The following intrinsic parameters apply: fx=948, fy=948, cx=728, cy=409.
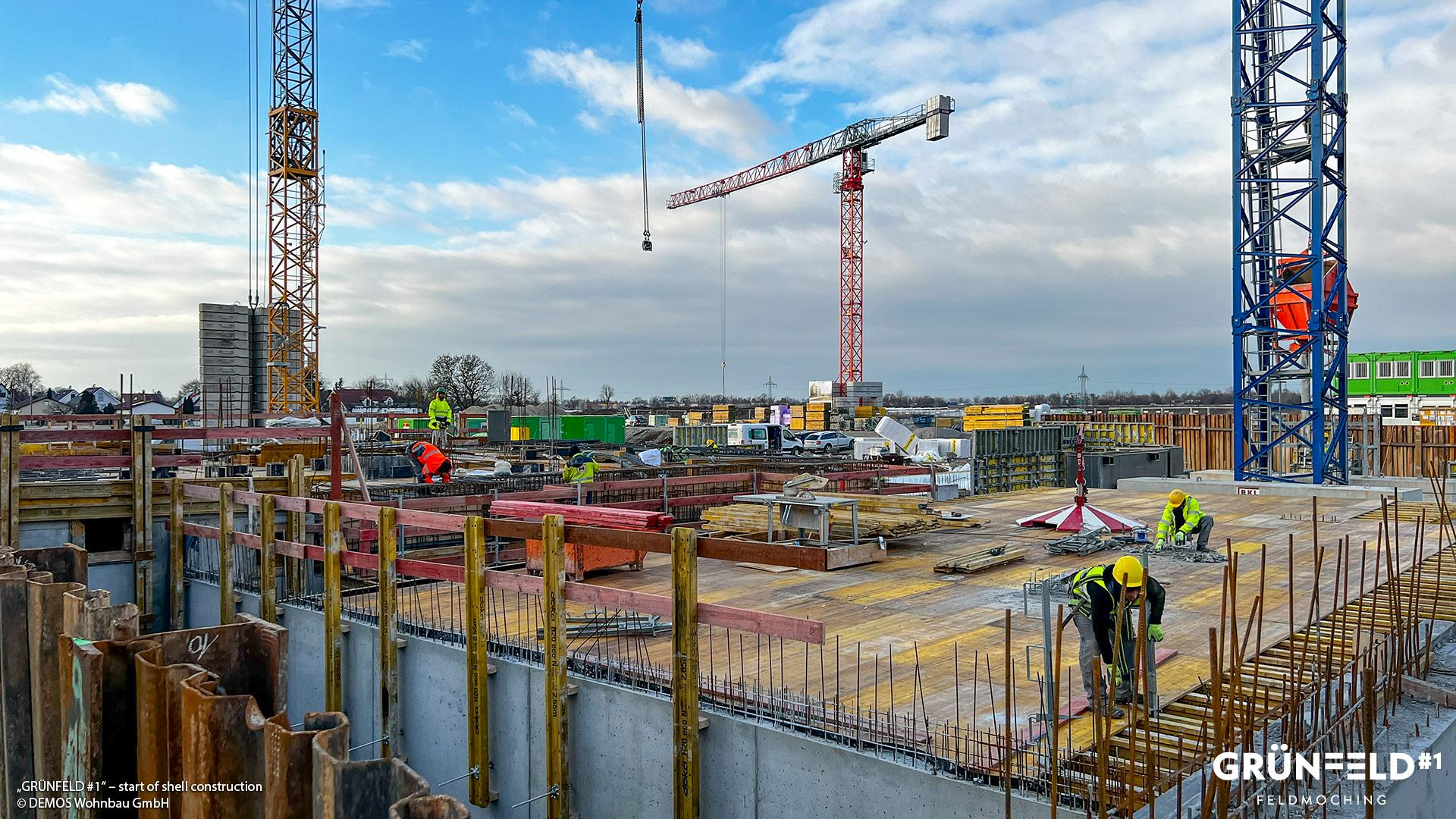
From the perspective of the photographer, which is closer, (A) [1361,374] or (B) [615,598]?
(B) [615,598]

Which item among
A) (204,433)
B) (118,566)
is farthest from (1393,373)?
(118,566)

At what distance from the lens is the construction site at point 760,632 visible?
642cm

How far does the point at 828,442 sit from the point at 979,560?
117 feet

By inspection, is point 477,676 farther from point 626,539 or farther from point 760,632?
point 760,632

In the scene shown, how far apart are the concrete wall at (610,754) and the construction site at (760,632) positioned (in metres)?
0.03

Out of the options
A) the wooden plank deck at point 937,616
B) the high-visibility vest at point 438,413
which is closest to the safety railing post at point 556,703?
the wooden plank deck at point 937,616

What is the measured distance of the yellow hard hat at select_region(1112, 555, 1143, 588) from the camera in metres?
7.43

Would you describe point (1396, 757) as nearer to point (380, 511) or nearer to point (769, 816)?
point (769, 816)

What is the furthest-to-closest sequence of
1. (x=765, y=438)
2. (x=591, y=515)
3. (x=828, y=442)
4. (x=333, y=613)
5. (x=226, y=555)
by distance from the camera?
(x=765, y=438) → (x=828, y=442) → (x=226, y=555) → (x=591, y=515) → (x=333, y=613)

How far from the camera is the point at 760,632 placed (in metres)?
7.95

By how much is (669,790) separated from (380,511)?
502cm

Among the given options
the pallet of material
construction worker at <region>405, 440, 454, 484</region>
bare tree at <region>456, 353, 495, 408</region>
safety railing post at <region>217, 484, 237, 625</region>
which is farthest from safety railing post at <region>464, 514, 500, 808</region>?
bare tree at <region>456, 353, 495, 408</region>

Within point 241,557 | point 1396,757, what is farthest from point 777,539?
point 1396,757

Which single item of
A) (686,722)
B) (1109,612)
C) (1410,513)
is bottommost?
(686,722)
